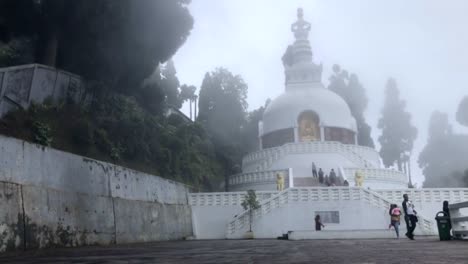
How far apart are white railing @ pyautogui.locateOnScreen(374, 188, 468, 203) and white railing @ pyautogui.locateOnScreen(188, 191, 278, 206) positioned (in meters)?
5.82

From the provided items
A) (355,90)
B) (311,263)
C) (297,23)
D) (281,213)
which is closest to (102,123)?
(281,213)

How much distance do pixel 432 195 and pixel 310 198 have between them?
619 centimetres

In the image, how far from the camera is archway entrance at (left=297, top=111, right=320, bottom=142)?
38.8m

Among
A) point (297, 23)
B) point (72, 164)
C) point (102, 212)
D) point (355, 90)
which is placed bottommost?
point (102, 212)

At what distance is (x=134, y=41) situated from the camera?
1995 cm

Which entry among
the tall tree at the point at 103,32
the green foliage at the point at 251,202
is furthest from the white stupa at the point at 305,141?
the tall tree at the point at 103,32

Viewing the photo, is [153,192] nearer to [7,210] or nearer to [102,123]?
[102,123]

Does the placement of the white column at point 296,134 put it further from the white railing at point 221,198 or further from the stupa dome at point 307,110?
Result: the white railing at point 221,198

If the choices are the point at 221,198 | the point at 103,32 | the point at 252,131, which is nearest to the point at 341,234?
the point at 221,198

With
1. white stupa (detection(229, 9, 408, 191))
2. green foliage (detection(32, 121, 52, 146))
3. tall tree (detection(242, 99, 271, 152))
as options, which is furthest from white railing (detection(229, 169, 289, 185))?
green foliage (detection(32, 121, 52, 146))

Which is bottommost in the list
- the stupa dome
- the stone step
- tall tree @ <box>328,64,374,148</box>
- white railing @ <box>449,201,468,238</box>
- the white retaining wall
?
the stone step

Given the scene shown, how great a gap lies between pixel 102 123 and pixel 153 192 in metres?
3.27

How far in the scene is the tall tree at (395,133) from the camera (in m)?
56.6

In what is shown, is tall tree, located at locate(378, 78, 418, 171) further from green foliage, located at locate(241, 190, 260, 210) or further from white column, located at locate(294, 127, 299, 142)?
green foliage, located at locate(241, 190, 260, 210)
